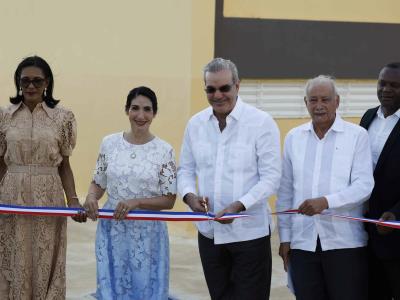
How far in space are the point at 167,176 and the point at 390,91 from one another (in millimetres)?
1481

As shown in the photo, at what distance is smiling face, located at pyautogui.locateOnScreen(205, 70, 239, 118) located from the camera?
15.1 ft

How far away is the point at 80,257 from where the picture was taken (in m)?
8.00

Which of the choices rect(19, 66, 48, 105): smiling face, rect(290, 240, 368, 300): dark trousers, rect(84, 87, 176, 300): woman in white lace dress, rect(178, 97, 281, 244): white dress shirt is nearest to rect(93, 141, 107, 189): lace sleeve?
rect(84, 87, 176, 300): woman in white lace dress

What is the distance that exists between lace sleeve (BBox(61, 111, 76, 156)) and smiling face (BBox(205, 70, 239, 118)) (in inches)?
39.1

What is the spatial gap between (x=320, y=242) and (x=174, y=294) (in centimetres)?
258

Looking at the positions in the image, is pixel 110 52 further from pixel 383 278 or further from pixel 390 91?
pixel 383 278

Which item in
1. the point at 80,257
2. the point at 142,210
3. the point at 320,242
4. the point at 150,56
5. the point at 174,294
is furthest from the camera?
the point at 150,56

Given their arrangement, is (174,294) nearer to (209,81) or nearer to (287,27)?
(209,81)

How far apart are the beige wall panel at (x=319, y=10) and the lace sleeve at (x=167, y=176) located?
428cm

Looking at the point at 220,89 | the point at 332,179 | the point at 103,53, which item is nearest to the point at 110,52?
the point at 103,53

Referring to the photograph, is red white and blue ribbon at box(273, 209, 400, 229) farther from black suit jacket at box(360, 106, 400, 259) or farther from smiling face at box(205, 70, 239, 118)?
smiling face at box(205, 70, 239, 118)

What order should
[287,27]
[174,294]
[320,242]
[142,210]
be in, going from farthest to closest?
[287,27], [174,294], [142,210], [320,242]

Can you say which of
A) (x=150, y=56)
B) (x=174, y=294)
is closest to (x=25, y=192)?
(x=174, y=294)

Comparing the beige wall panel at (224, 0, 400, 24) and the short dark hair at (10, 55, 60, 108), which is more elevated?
the beige wall panel at (224, 0, 400, 24)
